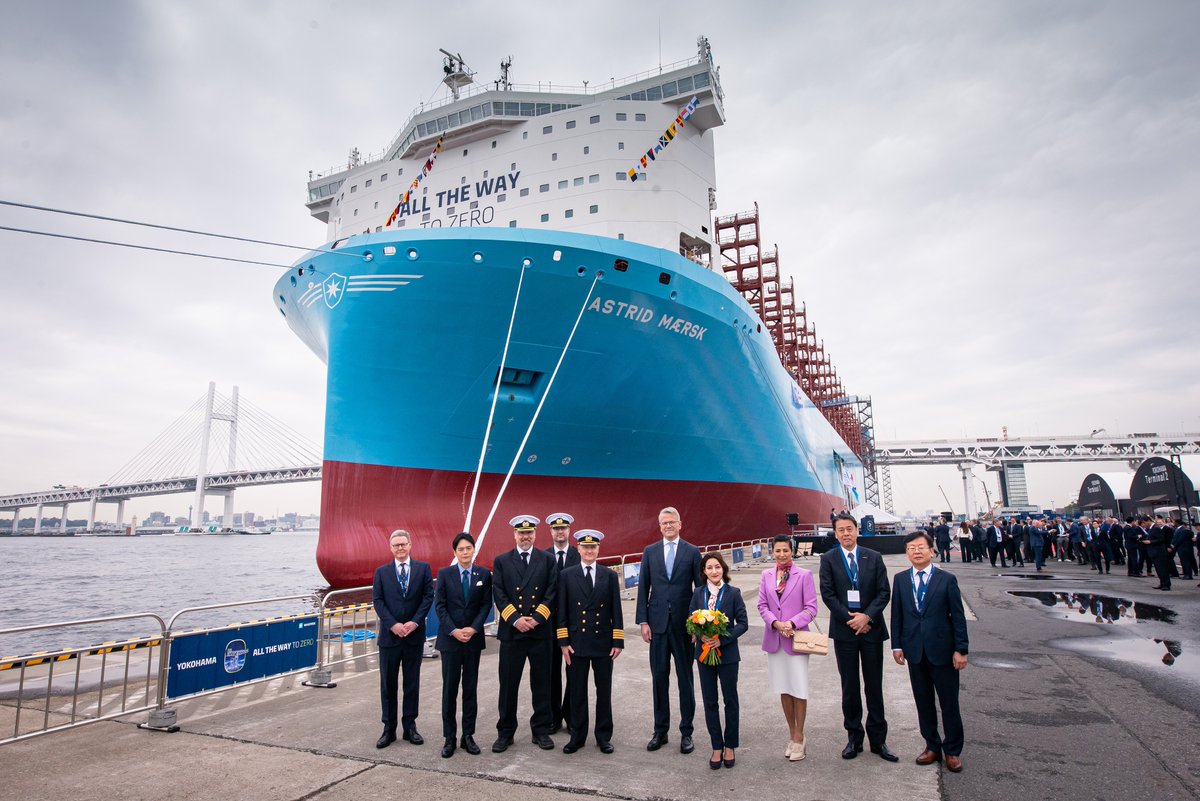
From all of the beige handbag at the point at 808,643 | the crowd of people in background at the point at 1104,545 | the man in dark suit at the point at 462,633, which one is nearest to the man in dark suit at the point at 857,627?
the beige handbag at the point at 808,643

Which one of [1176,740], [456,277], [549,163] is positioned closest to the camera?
[1176,740]

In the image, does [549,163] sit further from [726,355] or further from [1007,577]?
[1007,577]

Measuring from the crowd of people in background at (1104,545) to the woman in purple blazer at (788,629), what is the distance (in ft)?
41.5

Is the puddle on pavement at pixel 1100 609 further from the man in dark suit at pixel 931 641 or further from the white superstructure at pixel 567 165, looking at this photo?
the white superstructure at pixel 567 165

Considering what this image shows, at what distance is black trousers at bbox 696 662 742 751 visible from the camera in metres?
4.04

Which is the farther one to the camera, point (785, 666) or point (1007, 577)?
point (1007, 577)

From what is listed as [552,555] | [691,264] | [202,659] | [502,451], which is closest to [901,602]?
[552,555]

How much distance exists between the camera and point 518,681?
456 cm

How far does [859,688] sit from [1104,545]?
17.1 m

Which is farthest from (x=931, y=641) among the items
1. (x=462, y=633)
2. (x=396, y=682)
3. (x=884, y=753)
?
(x=396, y=682)

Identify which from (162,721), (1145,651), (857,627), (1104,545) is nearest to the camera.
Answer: (857,627)

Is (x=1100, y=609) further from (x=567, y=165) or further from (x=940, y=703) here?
(x=567, y=165)

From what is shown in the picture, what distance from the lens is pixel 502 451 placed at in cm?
1355

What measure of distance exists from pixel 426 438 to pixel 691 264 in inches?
274
